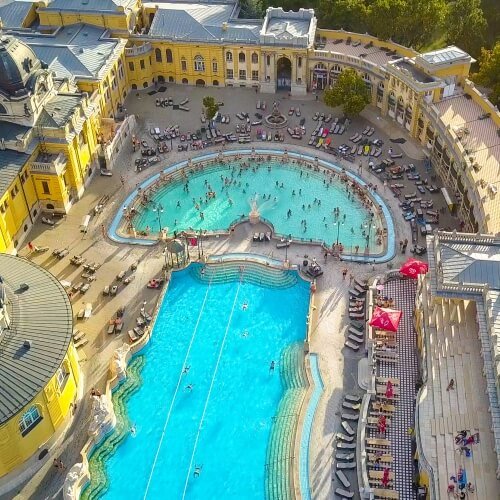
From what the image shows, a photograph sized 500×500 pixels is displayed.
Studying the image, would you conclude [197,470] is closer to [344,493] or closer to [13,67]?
[344,493]

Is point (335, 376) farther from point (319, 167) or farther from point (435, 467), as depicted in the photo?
point (319, 167)

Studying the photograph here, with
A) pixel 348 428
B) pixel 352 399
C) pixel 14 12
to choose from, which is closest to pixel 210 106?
pixel 14 12

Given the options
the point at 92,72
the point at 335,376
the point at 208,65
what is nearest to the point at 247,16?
the point at 208,65

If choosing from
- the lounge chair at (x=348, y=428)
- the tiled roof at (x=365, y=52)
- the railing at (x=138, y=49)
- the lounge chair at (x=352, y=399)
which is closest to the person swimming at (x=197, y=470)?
the lounge chair at (x=348, y=428)

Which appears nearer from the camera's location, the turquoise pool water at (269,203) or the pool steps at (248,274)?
the pool steps at (248,274)

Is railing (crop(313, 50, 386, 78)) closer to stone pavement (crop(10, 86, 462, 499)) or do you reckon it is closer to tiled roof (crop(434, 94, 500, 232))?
stone pavement (crop(10, 86, 462, 499))

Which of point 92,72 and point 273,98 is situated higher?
point 92,72

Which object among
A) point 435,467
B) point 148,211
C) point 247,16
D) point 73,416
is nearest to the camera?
point 435,467

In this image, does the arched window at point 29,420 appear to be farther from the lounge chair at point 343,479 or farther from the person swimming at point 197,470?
the lounge chair at point 343,479
